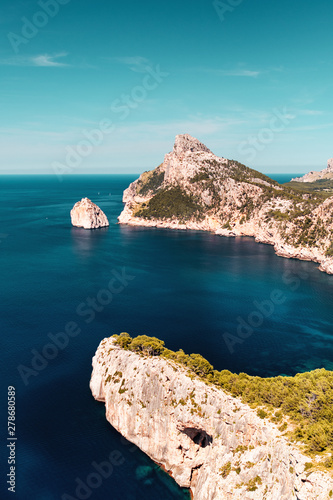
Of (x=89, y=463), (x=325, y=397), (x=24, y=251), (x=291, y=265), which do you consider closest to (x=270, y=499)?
(x=325, y=397)

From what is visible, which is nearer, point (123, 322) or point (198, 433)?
point (198, 433)

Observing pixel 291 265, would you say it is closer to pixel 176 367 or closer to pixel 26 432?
pixel 176 367

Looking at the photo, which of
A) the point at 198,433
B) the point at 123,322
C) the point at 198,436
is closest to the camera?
the point at 198,433

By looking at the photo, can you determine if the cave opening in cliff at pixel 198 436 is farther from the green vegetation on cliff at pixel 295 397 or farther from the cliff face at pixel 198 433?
the green vegetation on cliff at pixel 295 397

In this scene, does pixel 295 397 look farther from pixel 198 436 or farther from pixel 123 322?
pixel 123 322

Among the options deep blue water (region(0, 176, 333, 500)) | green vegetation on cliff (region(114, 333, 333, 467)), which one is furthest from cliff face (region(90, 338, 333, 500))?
deep blue water (region(0, 176, 333, 500))

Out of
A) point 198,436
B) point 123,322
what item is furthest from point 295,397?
point 123,322
